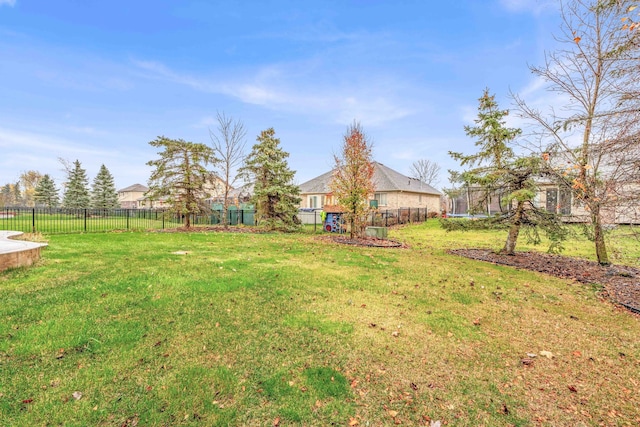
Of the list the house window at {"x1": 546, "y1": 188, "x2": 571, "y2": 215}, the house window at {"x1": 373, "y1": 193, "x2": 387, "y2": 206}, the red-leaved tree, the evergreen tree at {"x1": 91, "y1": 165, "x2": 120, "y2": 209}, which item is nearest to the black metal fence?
the house window at {"x1": 373, "y1": 193, "x2": 387, "y2": 206}

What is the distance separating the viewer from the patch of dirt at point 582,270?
5.34m

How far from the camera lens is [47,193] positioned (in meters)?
35.4

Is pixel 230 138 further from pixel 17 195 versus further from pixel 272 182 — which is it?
pixel 17 195

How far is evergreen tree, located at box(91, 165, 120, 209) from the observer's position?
34.3 metres

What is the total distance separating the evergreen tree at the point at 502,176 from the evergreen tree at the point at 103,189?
39966 millimetres

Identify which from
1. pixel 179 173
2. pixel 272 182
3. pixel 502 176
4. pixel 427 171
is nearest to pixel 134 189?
pixel 179 173

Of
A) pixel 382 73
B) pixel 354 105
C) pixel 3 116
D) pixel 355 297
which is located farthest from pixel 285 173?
pixel 3 116

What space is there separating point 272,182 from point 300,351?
13004mm

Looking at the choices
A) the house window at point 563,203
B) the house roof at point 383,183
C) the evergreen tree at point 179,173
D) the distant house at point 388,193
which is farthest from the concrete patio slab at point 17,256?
the house roof at point 383,183

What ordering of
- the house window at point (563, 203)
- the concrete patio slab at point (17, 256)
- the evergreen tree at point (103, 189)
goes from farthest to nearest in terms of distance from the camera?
the evergreen tree at point (103, 189) → the house window at point (563, 203) → the concrete patio slab at point (17, 256)

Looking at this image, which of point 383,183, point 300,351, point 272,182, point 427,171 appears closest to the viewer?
point 300,351

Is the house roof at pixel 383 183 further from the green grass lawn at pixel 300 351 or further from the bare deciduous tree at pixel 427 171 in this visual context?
the bare deciduous tree at pixel 427 171

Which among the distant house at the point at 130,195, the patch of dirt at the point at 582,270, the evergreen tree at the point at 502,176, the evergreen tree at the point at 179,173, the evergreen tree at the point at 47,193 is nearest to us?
the patch of dirt at the point at 582,270

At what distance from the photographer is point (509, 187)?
8.62 metres
